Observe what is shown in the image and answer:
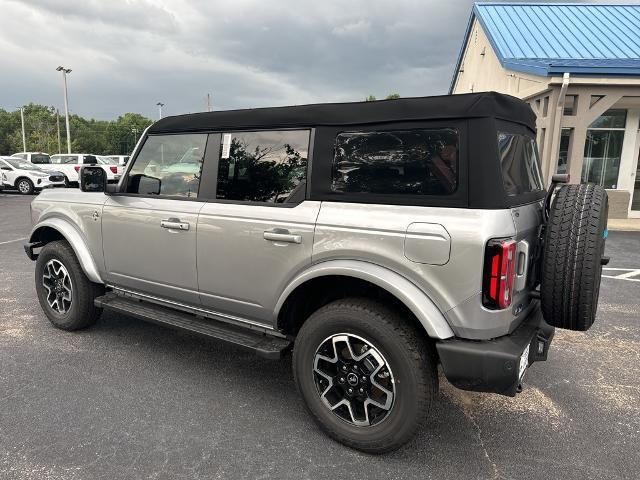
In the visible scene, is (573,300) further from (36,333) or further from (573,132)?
(573,132)

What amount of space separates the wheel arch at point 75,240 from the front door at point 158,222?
168 millimetres

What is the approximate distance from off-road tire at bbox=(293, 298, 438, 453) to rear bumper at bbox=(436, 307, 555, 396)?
148mm

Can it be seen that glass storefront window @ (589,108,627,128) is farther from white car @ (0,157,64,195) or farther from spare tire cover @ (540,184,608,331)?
white car @ (0,157,64,195)

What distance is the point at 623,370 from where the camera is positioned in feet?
12.5

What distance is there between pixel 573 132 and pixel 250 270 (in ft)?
37.1

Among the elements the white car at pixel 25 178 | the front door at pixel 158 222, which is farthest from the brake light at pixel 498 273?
the white car at pixel 25 178

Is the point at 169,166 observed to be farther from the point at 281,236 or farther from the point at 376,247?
the point at 376,247

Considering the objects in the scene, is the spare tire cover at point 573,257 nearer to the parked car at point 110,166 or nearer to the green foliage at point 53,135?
the parked car at point 110,166

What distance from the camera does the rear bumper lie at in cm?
235

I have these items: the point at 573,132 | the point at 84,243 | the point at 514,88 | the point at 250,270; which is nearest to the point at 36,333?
the point at 84,243

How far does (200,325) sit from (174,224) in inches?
29.4

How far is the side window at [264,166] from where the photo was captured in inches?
117

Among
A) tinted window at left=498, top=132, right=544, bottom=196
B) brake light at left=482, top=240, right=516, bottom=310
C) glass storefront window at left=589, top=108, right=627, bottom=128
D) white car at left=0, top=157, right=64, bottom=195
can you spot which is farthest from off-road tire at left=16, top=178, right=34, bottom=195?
brake light at left=482, top=240, right=516, bottom=310

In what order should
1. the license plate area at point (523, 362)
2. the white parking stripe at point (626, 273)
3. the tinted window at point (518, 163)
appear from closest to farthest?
the license plate area at point (523, 362), the tinted window at point (518, 163), the white parking stripe at point (626, 273)
